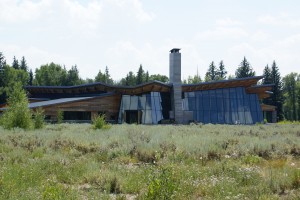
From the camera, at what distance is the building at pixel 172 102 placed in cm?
4391

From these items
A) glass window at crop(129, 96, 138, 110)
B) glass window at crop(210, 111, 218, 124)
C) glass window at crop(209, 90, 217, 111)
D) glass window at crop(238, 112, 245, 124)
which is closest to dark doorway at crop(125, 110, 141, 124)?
glass window at crop(129, 96, 138, 110)

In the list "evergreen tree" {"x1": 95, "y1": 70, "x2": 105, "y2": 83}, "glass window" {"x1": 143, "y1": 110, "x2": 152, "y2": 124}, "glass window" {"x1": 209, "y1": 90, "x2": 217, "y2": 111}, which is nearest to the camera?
"glass window" {"x1": 143, "y1": 110, "x2": 152, "y2": 124}

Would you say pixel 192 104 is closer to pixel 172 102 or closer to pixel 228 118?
pixel 172 102

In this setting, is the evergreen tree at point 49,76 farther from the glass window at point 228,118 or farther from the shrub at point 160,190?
the shrub at point 160,190

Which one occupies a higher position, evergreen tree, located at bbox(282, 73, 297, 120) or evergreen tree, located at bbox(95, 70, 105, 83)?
evergreen tree, located at bbox(95, 70, 105, 83)

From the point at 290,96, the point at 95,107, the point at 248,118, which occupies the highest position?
the point at 290,96

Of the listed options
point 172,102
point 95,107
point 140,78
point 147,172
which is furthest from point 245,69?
point 147,172

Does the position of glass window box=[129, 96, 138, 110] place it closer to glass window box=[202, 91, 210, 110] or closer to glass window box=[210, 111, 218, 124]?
glass window box=[202, 91, 210, 110]

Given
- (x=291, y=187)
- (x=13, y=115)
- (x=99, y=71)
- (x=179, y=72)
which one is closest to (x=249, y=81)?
(x=179, y=72)

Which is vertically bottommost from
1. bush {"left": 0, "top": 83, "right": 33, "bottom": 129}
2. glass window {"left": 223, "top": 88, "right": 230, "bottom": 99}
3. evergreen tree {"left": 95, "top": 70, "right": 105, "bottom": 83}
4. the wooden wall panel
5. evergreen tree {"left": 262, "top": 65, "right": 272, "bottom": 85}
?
bush {"left": 0, "top": 83, "right": 33, "bottom": 129}

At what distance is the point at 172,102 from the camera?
47.5m

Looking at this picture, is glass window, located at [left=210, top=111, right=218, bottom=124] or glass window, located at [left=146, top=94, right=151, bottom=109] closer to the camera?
glass window, located at [left=146, top=94, right=151, bottom=109]

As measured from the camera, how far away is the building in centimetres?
4391

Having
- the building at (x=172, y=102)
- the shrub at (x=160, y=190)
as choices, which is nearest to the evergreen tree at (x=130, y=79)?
the building at (x=172, y=102)
